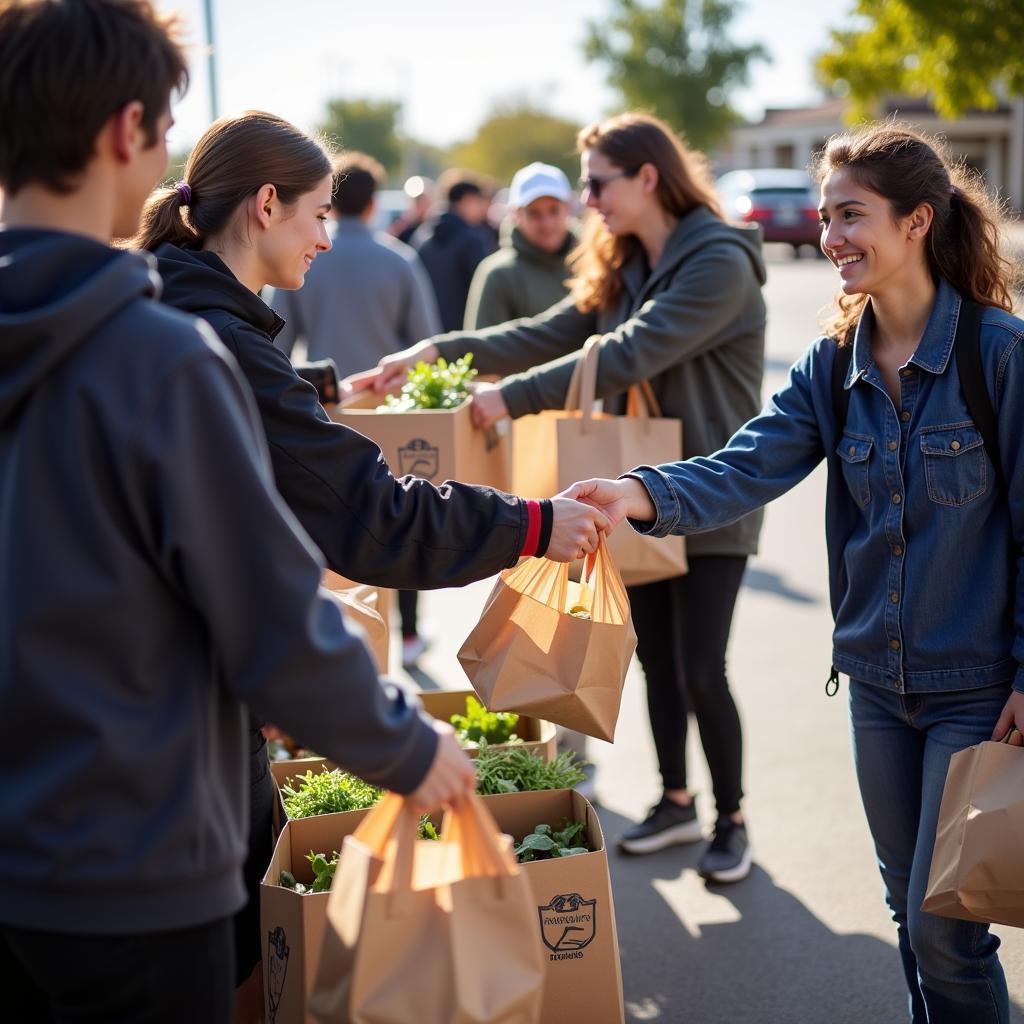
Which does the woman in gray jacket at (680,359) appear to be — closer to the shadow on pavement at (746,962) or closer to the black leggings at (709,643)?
the black leggings at (709,643)

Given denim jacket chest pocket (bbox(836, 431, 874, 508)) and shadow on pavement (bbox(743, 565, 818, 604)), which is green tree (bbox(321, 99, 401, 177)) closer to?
shadow on pavement (bbox(743, 565, 818, 604))

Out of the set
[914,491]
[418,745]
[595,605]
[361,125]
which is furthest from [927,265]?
[361,125]

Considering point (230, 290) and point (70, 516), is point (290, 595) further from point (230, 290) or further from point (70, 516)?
point (230, 290)

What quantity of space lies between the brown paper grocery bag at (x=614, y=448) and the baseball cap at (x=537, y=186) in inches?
87.2

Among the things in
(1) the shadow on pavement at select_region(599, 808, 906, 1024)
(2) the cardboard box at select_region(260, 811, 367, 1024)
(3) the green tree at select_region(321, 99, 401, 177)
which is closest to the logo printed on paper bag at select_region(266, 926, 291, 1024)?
(2) the cardboard box at select_region(260, 811, 367, 1024)

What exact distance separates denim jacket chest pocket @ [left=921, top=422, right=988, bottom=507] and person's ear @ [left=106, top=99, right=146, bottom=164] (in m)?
1.73

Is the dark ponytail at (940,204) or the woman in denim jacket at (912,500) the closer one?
the woman in denim jacket at (912,500)

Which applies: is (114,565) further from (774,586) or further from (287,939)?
(774,586)

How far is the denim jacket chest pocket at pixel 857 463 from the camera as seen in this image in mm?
2799

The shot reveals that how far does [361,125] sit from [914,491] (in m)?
85.6

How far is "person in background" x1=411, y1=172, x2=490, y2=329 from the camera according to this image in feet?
27.8

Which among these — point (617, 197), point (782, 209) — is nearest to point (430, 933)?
point (617, 197)

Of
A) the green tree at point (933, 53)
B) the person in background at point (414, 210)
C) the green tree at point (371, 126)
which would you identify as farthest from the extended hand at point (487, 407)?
the green tree at point (371, 126)

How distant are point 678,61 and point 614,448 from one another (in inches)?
2308
